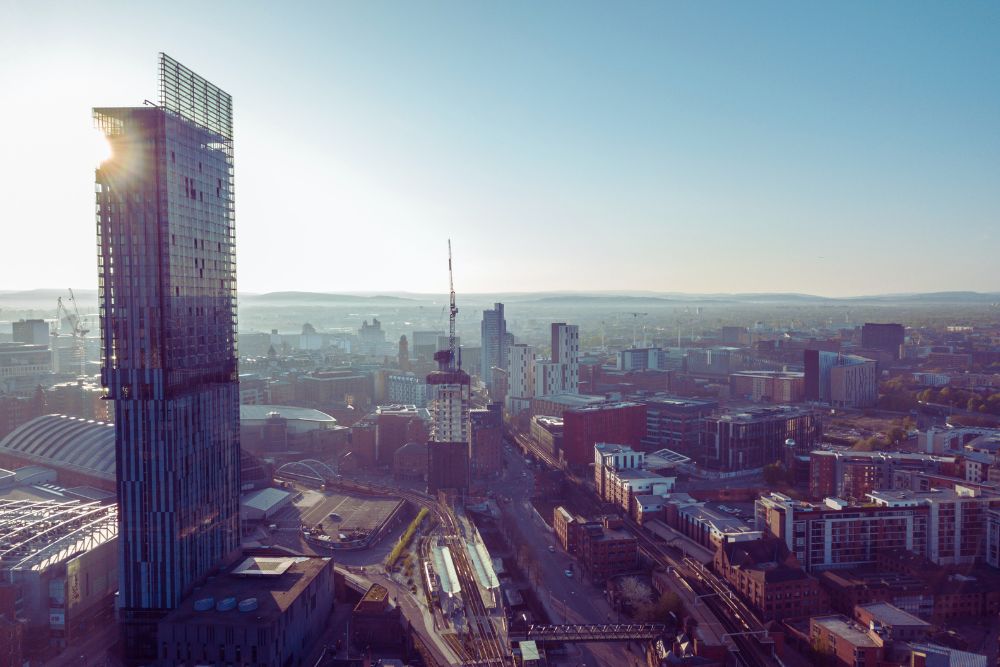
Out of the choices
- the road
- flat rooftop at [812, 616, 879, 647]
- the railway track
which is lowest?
the road

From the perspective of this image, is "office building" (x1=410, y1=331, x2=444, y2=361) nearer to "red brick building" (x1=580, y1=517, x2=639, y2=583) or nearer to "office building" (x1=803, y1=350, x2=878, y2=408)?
"office building" (x1=803, y1=350, x2=878, y2=408)

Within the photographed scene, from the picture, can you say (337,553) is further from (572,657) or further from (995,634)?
(995,634)


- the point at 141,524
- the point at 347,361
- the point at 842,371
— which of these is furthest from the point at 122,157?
the point at 347,361

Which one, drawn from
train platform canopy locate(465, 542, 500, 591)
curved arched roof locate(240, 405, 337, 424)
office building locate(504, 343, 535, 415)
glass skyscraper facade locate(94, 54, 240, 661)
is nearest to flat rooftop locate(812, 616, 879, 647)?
train platform canopy locate(465, 542, 500, 591)

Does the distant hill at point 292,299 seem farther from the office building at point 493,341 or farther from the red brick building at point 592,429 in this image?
the red brick building at point 592,429

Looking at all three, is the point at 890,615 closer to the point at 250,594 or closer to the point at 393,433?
the point at 250,594

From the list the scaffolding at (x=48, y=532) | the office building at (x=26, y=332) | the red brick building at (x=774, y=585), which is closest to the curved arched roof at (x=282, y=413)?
the scaffolding at (x=48, y=532)
